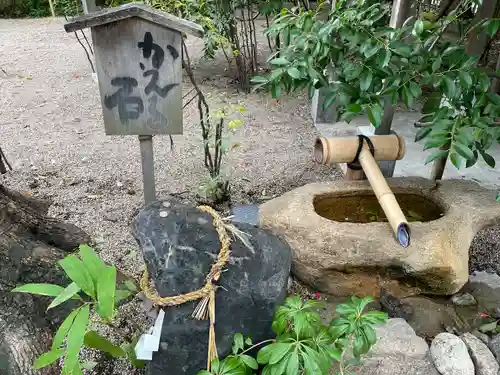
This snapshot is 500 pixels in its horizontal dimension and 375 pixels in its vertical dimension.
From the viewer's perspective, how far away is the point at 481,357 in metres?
1.91

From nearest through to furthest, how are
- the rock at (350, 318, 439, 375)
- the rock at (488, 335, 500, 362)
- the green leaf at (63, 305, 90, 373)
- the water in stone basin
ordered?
the green leaf at (63, 305, 90, 373)
the rock at (350, 318, 439, 375)
the rock at (488, 335, 500, 362)
the water in stone basin

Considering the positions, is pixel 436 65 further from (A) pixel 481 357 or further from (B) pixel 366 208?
(A) pixel 481 357

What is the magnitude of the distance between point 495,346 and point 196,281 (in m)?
1.35

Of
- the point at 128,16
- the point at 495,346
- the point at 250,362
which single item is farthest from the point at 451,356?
the point at 128,16

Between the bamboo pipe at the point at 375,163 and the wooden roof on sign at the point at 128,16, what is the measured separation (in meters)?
1.09

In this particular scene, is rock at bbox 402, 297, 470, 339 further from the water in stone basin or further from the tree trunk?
the tree trunk

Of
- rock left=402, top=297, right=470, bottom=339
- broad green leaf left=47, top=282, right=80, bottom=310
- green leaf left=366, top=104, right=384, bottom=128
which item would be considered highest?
green leaf left=366, top=104, right=384, bottom=128

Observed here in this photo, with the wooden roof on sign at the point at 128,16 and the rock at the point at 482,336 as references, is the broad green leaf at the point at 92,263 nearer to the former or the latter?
the wooden roof on sign at the point at 128,16

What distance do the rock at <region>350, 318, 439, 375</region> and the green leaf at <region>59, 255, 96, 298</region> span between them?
107 cm

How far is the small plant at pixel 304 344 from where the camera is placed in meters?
1.32

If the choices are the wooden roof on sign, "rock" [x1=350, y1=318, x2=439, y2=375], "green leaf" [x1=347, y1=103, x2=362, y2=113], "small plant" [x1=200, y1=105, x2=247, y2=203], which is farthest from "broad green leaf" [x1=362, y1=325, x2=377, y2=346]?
"small plant" [x1=200, y1=105, x2=247, y2=203]

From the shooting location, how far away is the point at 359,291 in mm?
2420

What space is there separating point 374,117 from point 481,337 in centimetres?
114

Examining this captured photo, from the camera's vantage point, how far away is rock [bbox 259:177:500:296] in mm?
2236
